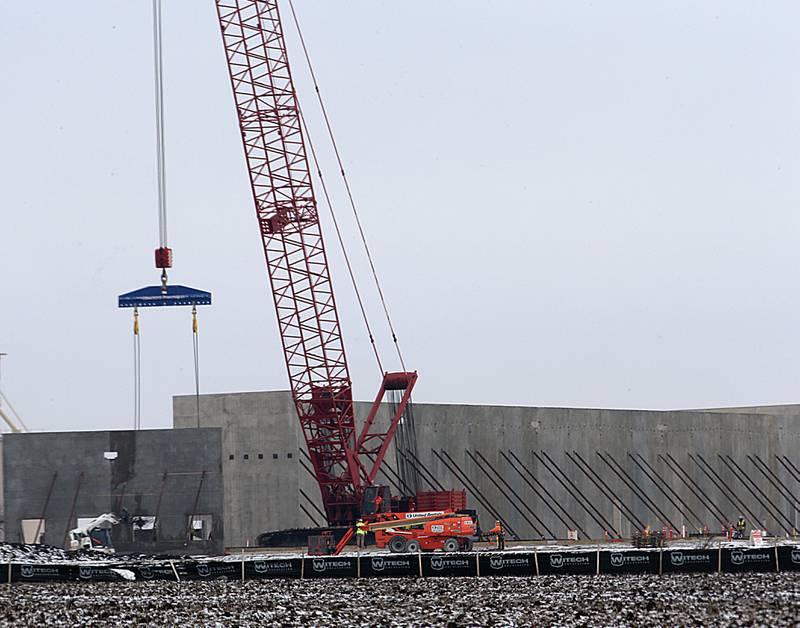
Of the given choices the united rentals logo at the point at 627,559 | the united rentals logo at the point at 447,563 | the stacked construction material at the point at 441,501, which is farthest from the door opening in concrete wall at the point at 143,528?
the united rentals logo at the point at 627,559

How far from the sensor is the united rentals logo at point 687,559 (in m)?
39.0

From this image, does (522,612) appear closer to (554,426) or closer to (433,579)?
(433,579)

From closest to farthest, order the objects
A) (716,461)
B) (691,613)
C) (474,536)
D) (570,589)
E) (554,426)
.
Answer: (691,613) < (570,589) < (474,536) < (554,426) < (716,461)

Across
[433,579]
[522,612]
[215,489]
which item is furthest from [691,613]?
[215,489]

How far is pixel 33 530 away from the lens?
6081 centimetres

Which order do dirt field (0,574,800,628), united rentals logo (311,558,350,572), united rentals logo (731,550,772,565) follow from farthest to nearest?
united rentals logo (311,558,350,572) → united rentals logo (731,550,772,565) → dirt field (0,574,800,628)

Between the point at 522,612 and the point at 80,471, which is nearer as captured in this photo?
the point at 522,612

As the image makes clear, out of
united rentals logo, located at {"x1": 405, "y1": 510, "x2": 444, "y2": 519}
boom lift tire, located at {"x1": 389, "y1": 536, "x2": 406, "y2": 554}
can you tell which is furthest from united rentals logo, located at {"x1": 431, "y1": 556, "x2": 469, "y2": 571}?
united rentals logo, located at {"x1": 405, "y1": 510, "x2": 444, "y2": 519}

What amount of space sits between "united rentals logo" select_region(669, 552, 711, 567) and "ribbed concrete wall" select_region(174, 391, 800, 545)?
95.5 feet

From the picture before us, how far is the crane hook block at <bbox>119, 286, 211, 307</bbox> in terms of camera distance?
57219mm

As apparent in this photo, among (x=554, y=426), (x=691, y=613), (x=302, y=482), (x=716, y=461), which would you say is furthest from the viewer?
(x=716, y=461)

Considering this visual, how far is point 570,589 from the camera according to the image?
3409 cm

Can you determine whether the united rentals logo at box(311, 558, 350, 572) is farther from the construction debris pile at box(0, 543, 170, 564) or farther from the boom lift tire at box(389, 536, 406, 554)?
the boom lift tire at box(389, 536, 406, 554)

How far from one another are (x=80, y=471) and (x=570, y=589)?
3050 cm
